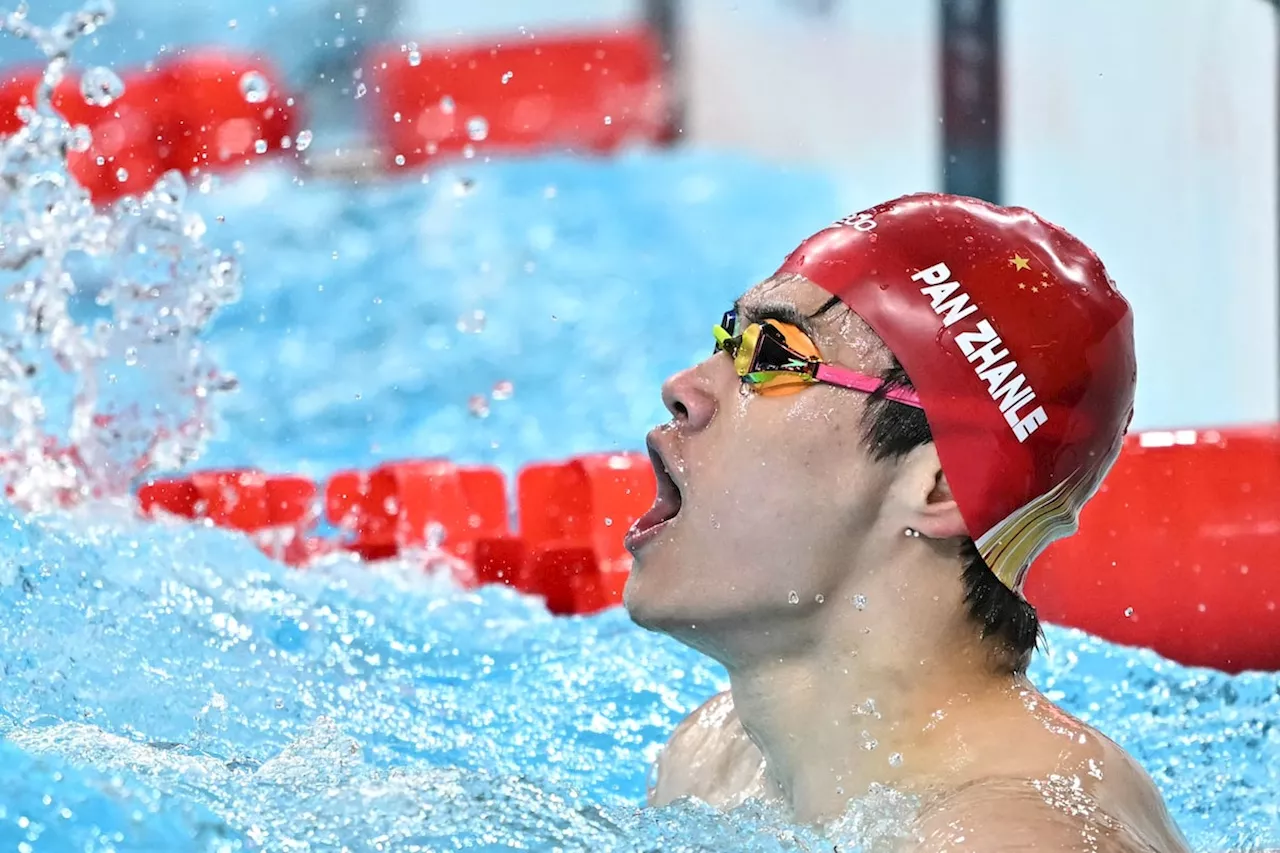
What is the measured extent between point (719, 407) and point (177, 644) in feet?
3.46

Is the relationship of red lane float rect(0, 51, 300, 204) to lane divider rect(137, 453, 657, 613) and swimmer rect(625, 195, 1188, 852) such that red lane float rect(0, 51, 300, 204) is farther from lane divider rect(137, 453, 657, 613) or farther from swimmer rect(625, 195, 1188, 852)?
swimmer rect(625, 195, 1188, 852)

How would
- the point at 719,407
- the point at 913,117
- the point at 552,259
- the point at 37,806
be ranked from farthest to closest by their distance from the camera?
1. the point at 913,117
2. the point at 552,259
3. the point at 719,407
4. the point at 37,806

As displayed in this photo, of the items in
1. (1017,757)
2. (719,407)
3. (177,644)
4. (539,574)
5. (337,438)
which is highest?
(719,407)

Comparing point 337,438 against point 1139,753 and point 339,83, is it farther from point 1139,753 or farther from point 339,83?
point 339,83

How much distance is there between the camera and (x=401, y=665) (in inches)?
99.0

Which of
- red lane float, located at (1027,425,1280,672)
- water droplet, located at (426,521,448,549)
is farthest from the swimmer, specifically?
water droplet, located at (426,521,448,549)

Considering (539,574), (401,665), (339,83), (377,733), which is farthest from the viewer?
(339,83)

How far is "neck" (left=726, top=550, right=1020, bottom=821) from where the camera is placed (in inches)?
57.4

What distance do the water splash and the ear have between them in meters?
1.98

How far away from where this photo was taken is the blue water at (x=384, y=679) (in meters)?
1.50

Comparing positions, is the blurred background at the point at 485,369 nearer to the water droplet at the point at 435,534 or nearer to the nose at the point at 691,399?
the water droplet at the point at 435,534

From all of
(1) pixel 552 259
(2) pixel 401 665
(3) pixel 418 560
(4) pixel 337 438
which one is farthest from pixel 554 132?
(2) pixel 401 665

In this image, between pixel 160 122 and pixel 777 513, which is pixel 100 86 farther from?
pixel 160 122

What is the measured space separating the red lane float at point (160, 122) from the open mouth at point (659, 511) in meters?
4.79
